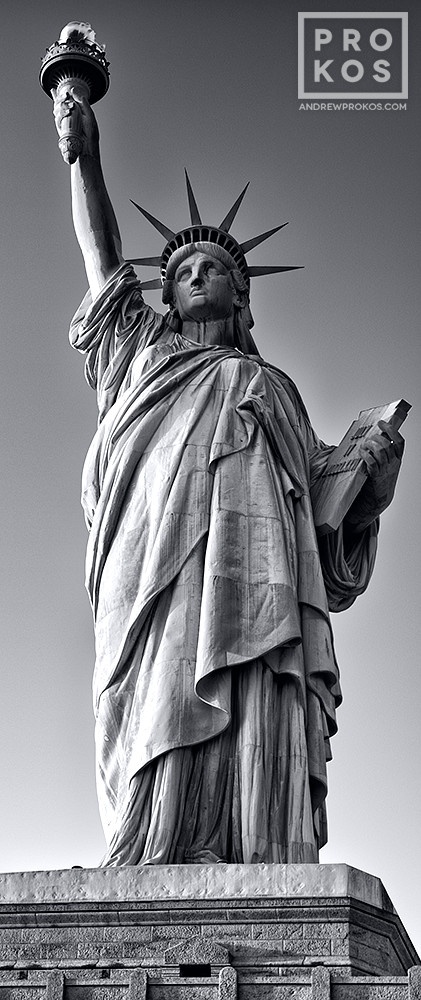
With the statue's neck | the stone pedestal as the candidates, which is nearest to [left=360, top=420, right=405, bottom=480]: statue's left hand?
the statue's neck

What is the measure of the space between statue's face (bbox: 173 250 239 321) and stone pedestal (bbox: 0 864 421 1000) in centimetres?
628

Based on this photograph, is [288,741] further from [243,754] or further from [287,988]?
[287,988]

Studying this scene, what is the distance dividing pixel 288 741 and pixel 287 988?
3.23 metres

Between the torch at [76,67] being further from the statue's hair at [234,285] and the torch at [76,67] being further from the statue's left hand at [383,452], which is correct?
the statue's left hand at [383,452]

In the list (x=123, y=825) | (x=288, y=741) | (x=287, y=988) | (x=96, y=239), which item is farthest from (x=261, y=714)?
(x=96, y=239)

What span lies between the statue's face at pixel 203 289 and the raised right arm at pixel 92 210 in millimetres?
738

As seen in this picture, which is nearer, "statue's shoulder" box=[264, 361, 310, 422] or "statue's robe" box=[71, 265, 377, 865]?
"statue's robe" box=[71, 265, 377, 865]

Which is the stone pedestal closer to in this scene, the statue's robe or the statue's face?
the statue's robe

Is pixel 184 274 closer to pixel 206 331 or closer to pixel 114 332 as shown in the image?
pixel 206 331

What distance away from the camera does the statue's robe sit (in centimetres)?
1675

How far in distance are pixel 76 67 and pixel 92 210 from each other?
5.20 feet

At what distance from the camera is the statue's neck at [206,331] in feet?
66.0

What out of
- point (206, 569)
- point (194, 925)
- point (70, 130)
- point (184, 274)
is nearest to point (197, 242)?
point (184, 274)

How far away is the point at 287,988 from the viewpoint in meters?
14.3
